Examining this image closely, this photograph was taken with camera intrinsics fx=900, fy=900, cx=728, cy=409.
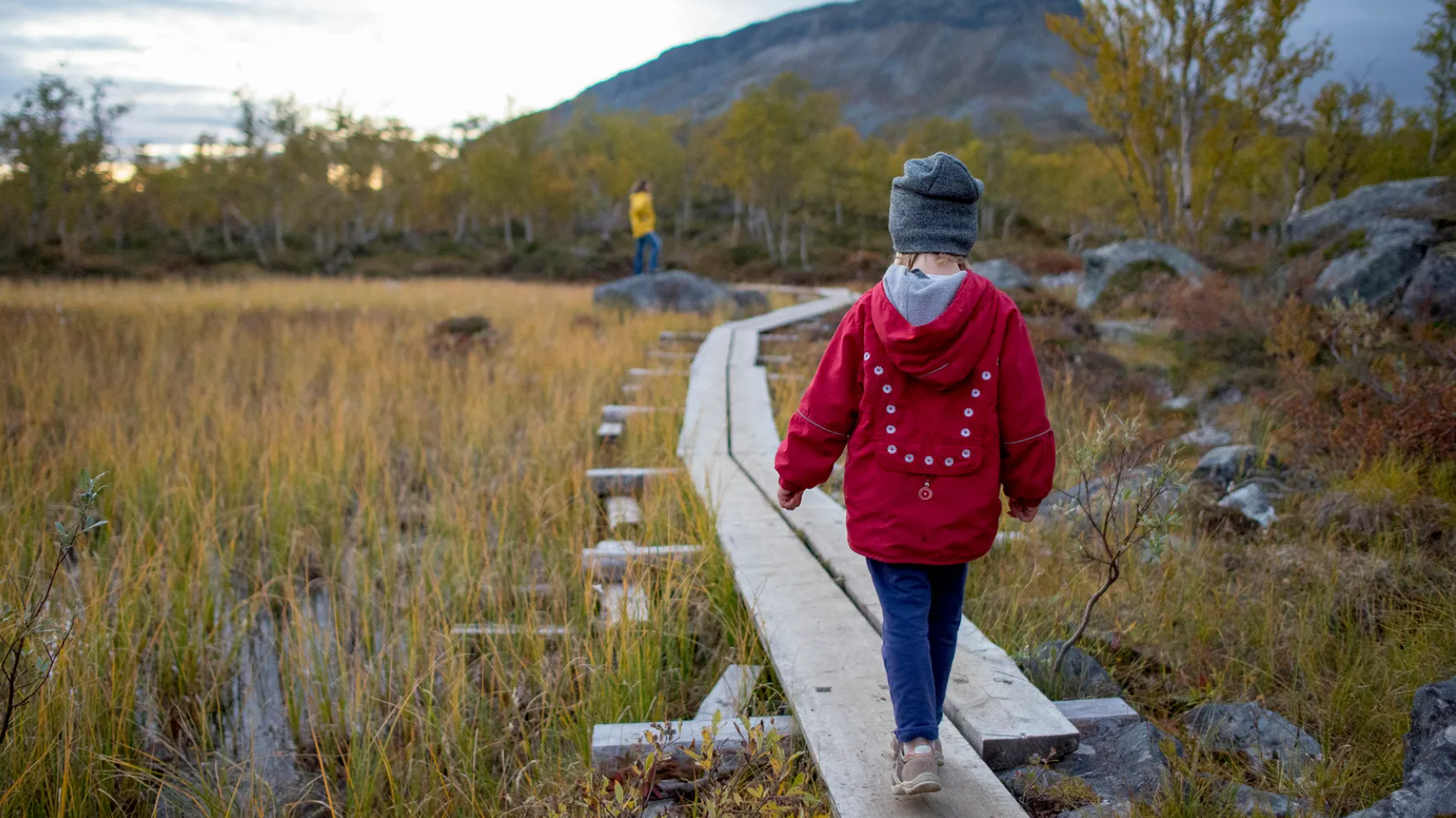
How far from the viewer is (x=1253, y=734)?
2648mm

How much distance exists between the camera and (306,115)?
38.4 metres

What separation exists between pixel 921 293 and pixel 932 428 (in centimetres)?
34

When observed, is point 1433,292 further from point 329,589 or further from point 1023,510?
point 329,589

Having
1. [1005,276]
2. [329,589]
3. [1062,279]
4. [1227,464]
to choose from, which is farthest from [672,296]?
[329,589]

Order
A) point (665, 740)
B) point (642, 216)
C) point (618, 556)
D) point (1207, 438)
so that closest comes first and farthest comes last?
1. point (665, 740)
2. point (618, 556)
3. point (1207, 438)
4. point (642, 216)

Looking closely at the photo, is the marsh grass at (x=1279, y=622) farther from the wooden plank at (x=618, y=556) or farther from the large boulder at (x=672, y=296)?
the large boulder at (x=672, y=296)

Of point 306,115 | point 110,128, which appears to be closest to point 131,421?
point 110,128

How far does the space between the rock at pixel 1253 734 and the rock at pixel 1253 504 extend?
1947 millimetres

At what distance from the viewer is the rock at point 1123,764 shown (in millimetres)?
2316

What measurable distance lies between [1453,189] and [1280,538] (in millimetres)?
7746

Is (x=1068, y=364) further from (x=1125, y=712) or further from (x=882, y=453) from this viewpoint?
(x=882, y=453)

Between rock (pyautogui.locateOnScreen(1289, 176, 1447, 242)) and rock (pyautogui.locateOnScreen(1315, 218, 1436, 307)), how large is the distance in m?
0.94

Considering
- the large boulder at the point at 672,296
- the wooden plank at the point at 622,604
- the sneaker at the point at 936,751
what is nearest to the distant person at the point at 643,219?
the large boulder at the point at 672,296

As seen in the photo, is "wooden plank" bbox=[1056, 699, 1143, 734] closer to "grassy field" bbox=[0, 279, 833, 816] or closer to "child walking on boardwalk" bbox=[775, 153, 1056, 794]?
"child walking on boardwalk" bbox=[775, 153, 1056, 794]
